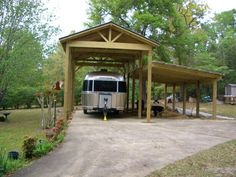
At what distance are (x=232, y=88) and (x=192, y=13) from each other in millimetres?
8789

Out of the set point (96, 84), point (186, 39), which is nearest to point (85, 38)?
point (96, 84)

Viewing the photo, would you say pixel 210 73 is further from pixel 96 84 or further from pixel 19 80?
pixel 19 80

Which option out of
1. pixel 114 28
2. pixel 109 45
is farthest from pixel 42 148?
pixel 114 28

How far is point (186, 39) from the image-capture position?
30.4 metres

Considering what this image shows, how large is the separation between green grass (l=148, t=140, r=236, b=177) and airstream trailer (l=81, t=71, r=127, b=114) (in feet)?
37.3

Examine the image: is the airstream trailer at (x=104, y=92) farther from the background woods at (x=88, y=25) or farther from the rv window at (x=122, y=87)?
the background woods at (x=88, y=25)

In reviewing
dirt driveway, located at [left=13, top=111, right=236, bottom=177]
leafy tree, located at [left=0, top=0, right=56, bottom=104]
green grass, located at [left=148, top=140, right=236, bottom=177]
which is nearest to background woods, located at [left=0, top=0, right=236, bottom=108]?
leafy tree, located at [left=0, top=0, right=56, bottom=104]

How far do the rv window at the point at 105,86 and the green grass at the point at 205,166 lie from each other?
38.4ft

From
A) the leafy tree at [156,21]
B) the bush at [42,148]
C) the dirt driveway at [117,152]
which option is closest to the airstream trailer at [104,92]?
the dirt driveway at [117,152]

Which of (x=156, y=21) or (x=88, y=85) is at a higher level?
(x=156, y=21)

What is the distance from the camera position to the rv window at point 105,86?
20.3m

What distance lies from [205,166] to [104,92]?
1308 cm

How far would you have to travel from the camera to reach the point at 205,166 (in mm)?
7375

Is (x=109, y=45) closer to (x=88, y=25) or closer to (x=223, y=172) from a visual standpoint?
(x=223, y=172)
